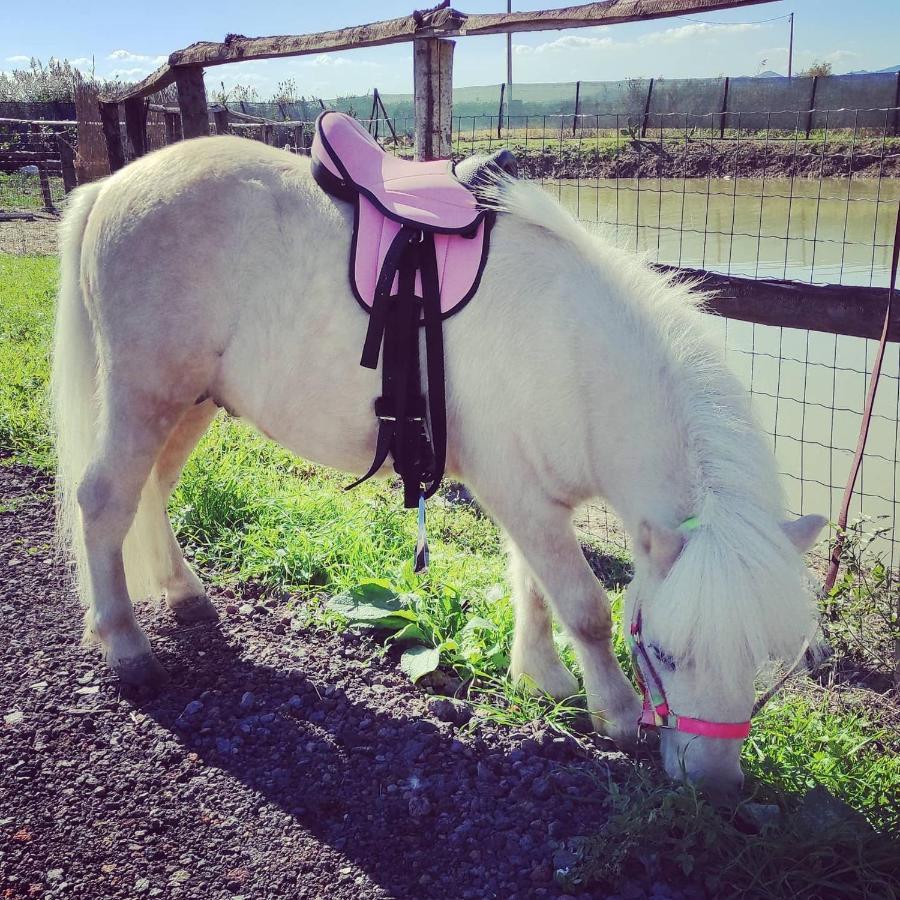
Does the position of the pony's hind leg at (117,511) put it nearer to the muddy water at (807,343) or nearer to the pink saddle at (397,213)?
the pink saddle at (397,213)

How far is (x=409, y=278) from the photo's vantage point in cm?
256

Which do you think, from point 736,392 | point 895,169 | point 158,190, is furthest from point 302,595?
point 895,169

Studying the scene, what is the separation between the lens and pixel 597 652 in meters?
2.60

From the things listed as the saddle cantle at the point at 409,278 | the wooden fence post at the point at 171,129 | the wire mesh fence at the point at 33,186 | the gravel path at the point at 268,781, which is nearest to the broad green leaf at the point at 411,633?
the gravel path at the point at 268,781

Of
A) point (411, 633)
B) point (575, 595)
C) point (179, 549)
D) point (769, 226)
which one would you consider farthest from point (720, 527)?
point (769, 226)

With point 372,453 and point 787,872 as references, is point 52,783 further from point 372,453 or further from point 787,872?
point 787,872

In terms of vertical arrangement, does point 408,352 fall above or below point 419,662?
above

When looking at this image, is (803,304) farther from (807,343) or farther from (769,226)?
(769,226)

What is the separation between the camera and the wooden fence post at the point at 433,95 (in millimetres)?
4078

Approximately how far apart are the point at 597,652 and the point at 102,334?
2.06 metres

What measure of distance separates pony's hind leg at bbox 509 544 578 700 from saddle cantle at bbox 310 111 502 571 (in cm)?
56

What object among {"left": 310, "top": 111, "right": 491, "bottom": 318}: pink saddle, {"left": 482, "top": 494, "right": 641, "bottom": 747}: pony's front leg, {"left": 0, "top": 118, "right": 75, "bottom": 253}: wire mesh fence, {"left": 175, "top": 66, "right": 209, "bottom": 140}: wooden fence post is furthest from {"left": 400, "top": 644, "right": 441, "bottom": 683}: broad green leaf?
{"left": 0, "top": 118, "right": 75, "bottom": 253}: wire mesh fence

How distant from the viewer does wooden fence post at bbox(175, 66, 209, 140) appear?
540 cm

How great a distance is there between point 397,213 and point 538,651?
155 centimetres
